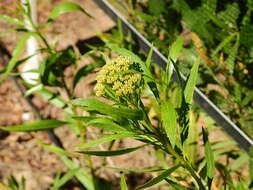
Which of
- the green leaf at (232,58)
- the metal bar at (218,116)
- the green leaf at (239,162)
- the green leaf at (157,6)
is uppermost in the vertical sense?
the green leaf at (157,6)

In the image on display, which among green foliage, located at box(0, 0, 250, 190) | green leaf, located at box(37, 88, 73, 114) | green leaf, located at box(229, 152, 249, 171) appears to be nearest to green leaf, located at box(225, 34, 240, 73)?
green foliage, located at box(0, 0, 250, 190)

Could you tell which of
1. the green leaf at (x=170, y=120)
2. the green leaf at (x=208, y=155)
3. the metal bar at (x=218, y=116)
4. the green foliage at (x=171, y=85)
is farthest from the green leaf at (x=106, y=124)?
the metal bar at (x=218, y=116)

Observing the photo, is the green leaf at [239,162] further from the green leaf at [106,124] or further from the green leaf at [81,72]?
the green leaf at [106,124]

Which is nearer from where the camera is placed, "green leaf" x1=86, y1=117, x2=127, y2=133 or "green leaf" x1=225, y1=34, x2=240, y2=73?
"green leaf" x1=86, y1=117, x2=127, y2=133

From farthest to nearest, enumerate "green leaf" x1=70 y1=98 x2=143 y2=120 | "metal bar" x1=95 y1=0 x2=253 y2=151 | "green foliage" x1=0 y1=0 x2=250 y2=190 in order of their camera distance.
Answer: "metal bar" x1=95 y1=0 x2=253 y2=151, "green foliage" x1=0 y1=0 x2=250 y2=190, "green leaf" x1=70 y1=98 x2=143 y2=120

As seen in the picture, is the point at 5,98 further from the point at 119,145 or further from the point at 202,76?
the point at 202,76

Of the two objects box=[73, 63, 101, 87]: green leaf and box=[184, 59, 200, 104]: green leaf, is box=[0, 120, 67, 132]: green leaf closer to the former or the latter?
box=[73, 63, 101, 87]: green leaf

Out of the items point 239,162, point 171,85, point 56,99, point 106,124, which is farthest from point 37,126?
point 239,162

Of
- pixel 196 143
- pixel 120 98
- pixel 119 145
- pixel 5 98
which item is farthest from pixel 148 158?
pixel 120 98
